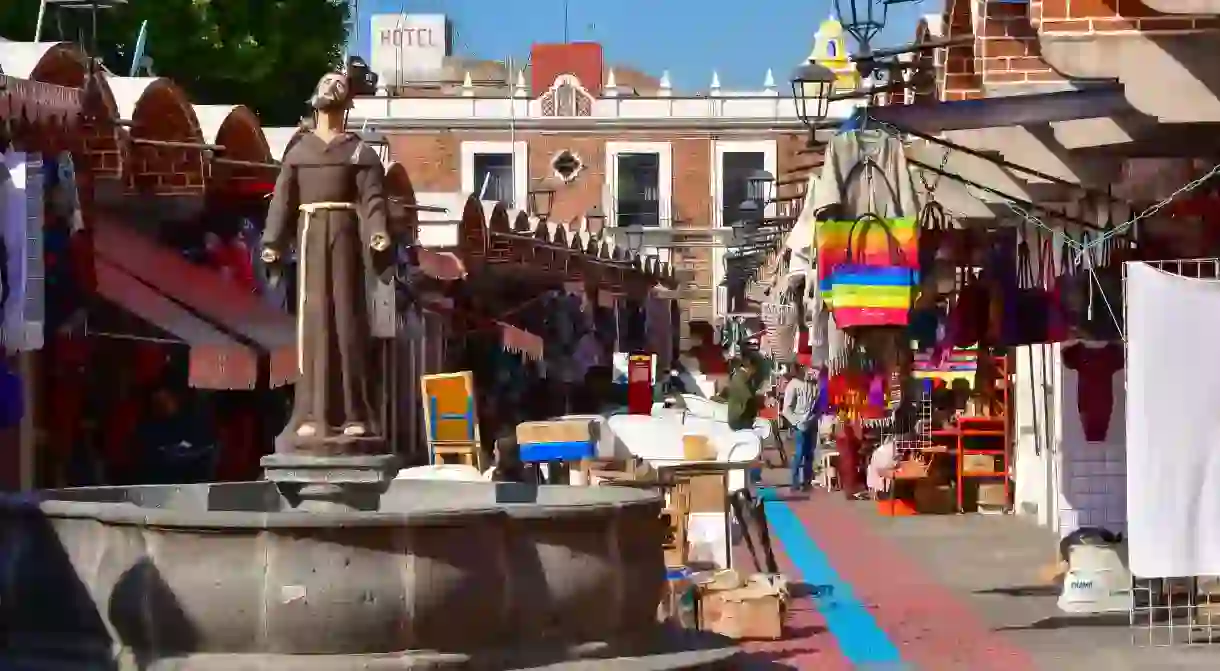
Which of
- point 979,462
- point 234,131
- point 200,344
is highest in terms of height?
point 234,131

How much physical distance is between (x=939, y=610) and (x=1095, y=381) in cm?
223

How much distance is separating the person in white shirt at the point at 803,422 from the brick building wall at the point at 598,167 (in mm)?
29442

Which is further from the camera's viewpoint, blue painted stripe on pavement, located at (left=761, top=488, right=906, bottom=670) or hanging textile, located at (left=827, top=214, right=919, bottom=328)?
hanging textile, located at (left=827, top=214, right=919, bottom=328)

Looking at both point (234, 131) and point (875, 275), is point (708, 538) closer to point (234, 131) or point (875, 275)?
point (875, 275)

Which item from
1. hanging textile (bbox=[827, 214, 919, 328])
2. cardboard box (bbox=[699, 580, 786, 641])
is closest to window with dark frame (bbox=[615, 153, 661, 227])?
hanging textile (bbox=[827, 214, 919, 328])

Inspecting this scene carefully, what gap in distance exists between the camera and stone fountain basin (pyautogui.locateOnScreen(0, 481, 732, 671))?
8.41 meters

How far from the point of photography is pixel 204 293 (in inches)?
658

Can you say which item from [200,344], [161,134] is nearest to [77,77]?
[161,134]

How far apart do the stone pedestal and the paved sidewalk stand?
8.36ft

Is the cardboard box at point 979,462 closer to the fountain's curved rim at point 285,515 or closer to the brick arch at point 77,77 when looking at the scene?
the brick arch at point 77,77

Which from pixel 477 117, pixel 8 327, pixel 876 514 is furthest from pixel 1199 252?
pixel 477 117

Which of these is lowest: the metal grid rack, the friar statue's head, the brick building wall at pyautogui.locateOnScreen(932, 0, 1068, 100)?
the metal grid rack

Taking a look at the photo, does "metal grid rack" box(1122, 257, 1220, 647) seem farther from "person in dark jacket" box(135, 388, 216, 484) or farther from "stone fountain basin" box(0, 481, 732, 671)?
"person in dark jacket" box(135, 388, 216, 484)

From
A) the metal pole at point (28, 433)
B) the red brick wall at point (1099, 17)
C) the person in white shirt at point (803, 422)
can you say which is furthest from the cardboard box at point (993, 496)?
the metal pole at point (28, 433)
